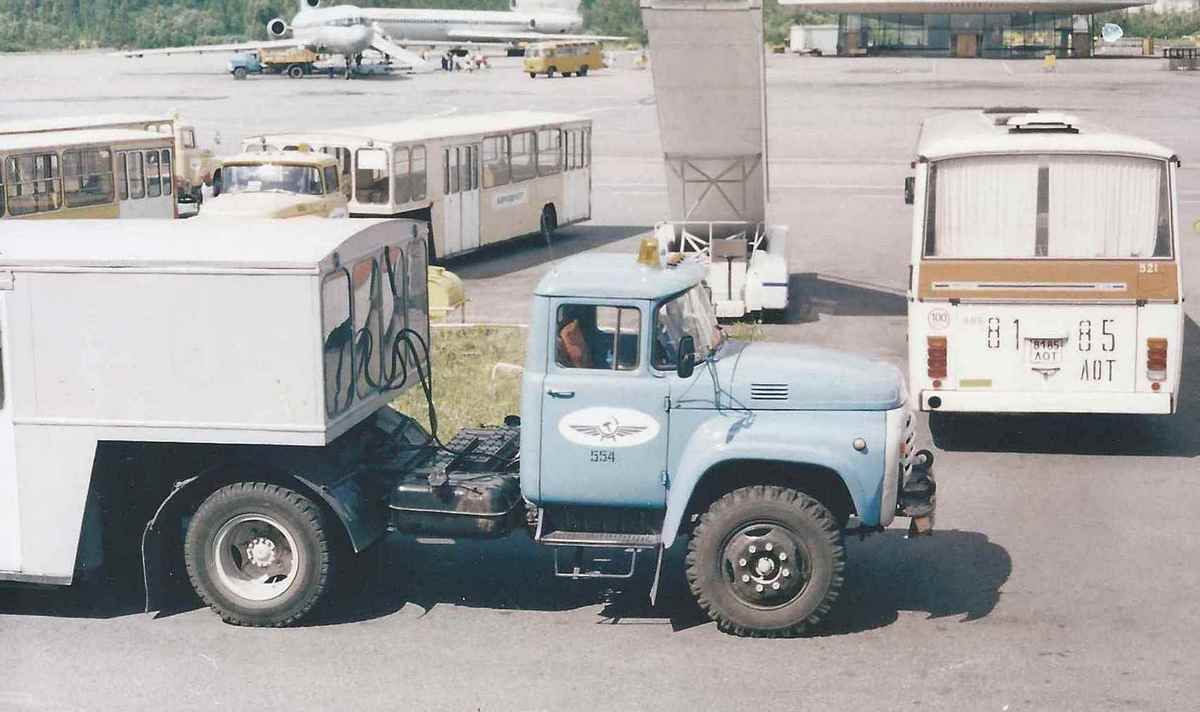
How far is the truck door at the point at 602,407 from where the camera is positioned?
33.6 feet

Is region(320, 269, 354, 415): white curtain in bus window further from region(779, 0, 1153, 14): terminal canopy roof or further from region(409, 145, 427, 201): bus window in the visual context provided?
region(779, 0, 1153, 14): terminal canopy roof

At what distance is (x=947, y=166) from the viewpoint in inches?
619

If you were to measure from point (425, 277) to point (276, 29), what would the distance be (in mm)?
97532

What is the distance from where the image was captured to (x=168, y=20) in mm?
167125

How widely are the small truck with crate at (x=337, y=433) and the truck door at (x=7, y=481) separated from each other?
15mm

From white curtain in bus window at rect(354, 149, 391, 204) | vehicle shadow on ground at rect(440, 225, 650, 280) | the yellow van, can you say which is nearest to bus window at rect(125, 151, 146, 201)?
white curtain in bus window at rect(354, 149, 391, 204)

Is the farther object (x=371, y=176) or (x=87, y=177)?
(x=371, y=176)

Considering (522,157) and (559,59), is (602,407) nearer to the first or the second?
(522,157)

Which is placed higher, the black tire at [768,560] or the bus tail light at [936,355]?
the bus tail light at [936,355]

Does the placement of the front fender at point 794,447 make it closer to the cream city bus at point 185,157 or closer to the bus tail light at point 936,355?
the bus tail light at point 936,355

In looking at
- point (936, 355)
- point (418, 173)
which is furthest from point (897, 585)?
point (418, 173)

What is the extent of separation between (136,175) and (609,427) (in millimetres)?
20312

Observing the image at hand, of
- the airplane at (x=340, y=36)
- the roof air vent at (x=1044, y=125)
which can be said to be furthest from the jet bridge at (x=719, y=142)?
the airplane at (x=340, y=36)

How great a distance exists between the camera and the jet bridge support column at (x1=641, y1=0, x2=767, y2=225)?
845 inches
